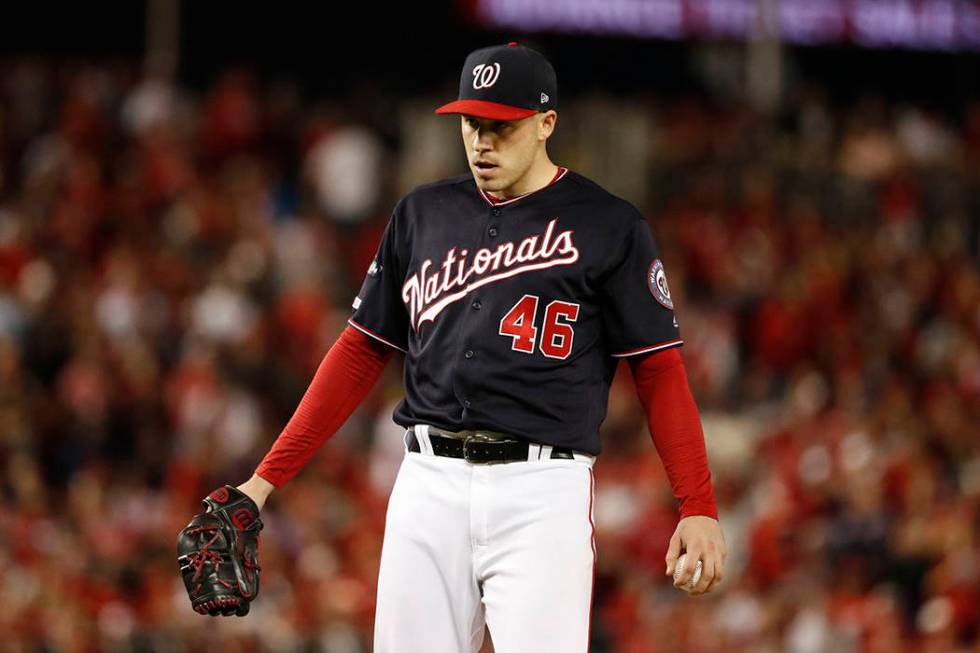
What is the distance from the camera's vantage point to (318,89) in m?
13.6

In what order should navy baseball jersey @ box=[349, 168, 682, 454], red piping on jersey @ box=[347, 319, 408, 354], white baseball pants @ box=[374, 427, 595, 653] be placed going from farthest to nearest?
red piping on jersey @ box=[347, 319, 408, 354] → navy baseball jersey @ box=[349, 168, 682, 454] → white baseball pants @ box=[374, 427, 595, 653]

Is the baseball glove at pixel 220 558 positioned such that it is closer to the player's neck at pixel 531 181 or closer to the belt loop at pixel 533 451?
the belt loop at pixel 533 451

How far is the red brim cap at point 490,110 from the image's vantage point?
3416 millimetres

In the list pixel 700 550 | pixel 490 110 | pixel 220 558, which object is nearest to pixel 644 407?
pixel 700 550

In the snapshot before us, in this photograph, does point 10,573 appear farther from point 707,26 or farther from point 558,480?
point 707,26

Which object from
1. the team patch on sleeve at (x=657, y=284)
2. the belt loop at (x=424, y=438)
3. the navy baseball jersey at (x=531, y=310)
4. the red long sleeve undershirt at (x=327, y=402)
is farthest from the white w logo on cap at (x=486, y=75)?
the belt loop at (x=424, y=438)

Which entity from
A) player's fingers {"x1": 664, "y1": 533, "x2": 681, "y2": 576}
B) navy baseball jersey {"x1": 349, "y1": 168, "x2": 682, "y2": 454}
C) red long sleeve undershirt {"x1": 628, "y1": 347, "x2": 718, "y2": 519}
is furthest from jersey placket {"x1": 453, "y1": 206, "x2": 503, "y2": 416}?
player's fingers {"x1": 664, "y1": 533, "x2": 681, "y2": 576}

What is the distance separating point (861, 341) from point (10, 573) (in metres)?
5.78

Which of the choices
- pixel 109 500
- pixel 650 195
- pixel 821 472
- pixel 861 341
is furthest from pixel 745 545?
pixel 650 195

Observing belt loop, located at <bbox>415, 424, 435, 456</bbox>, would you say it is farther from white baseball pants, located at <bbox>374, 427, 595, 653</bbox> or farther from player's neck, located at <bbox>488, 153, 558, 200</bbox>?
player's neck, located at <bbox>488, 153, 558, 200</bbox>

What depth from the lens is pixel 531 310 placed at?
345cm

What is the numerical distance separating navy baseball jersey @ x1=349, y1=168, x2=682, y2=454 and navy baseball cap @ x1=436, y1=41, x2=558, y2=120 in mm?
211

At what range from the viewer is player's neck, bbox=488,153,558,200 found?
3.56 m

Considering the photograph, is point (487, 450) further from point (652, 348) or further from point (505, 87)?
point (505, 87)
